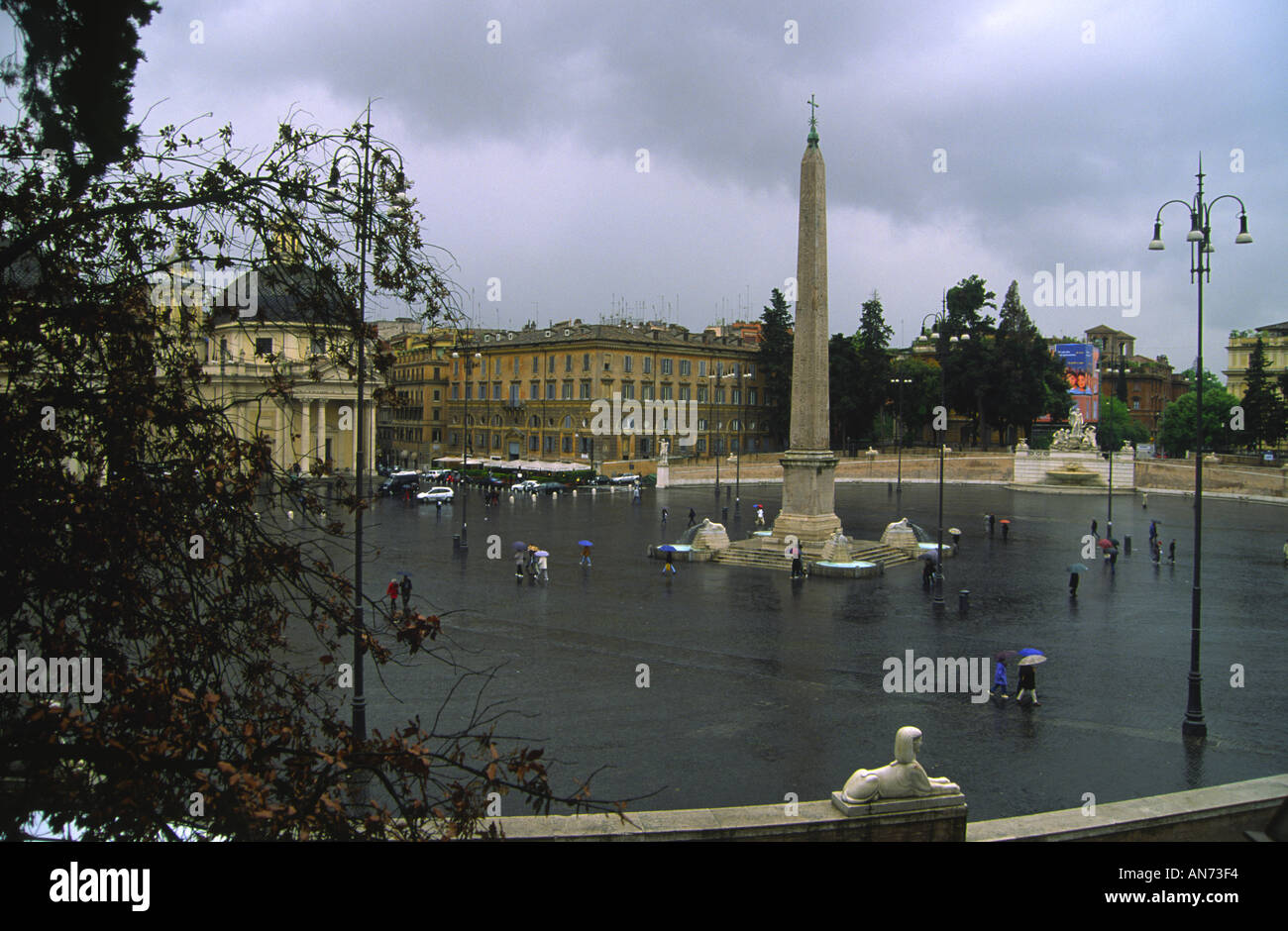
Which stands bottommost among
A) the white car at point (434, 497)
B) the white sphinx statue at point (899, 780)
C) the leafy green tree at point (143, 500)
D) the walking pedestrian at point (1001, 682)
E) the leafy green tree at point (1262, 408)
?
the walking pedestrian at point (1001, 682)

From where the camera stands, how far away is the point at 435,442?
83562 millimetres

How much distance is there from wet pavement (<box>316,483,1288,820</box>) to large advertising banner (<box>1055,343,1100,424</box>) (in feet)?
231

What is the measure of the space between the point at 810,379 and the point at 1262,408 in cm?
5713

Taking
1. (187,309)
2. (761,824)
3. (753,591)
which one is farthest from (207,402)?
(753,591)

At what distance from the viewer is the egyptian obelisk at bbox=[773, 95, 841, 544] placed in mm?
28141

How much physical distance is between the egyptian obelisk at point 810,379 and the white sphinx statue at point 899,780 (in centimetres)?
2139

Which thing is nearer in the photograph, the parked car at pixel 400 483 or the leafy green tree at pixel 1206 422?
the parked car at pixel 400 483

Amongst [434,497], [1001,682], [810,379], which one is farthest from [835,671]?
[434,497]

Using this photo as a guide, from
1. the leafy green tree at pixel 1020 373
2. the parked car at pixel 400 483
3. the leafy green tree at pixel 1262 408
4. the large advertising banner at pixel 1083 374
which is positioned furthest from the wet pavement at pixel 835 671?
the large advertising banner at pixel 1083 374

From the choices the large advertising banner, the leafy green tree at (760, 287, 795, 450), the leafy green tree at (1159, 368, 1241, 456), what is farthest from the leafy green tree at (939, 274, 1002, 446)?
the large advertising banner

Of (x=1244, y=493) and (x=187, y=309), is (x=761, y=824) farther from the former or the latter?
(x=1244, y=493)

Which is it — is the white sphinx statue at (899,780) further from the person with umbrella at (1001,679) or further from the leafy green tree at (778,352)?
the leafy green tree at (778,352)

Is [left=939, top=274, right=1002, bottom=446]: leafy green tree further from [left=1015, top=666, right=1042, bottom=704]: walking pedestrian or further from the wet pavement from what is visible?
[left=1015, top=666, right=1042, bottom=704]: walking pedestrian

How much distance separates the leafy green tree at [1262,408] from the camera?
6856 centimetres
